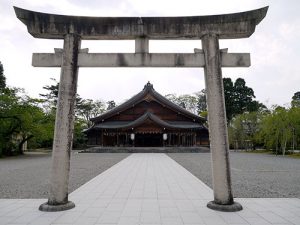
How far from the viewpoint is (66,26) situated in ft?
21.7

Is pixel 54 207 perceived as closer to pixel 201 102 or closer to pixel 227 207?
pixel 227 207

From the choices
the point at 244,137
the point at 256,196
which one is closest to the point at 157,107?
the point at 244,137

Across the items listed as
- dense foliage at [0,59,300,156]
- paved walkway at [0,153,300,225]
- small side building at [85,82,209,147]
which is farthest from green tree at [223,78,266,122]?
paved walkway at [0,153,300,225]

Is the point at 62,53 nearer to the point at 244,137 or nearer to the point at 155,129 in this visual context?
the point at 155,129

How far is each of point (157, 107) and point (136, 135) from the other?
4970 mm

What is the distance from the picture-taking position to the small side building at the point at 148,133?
114 feet

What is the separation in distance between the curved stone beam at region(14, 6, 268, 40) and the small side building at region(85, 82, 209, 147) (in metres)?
27.6

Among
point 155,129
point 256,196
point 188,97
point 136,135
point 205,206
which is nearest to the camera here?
point 205,206

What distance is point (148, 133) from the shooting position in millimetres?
35750

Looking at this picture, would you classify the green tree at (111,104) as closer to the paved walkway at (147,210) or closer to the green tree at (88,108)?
the green tree at (88,108)

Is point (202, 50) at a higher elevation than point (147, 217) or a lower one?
higher

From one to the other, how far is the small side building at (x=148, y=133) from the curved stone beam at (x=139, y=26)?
27.6 metres

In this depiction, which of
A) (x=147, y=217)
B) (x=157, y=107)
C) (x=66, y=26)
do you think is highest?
(x=157, y=107)

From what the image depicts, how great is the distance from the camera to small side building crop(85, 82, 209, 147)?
34.8 metres
